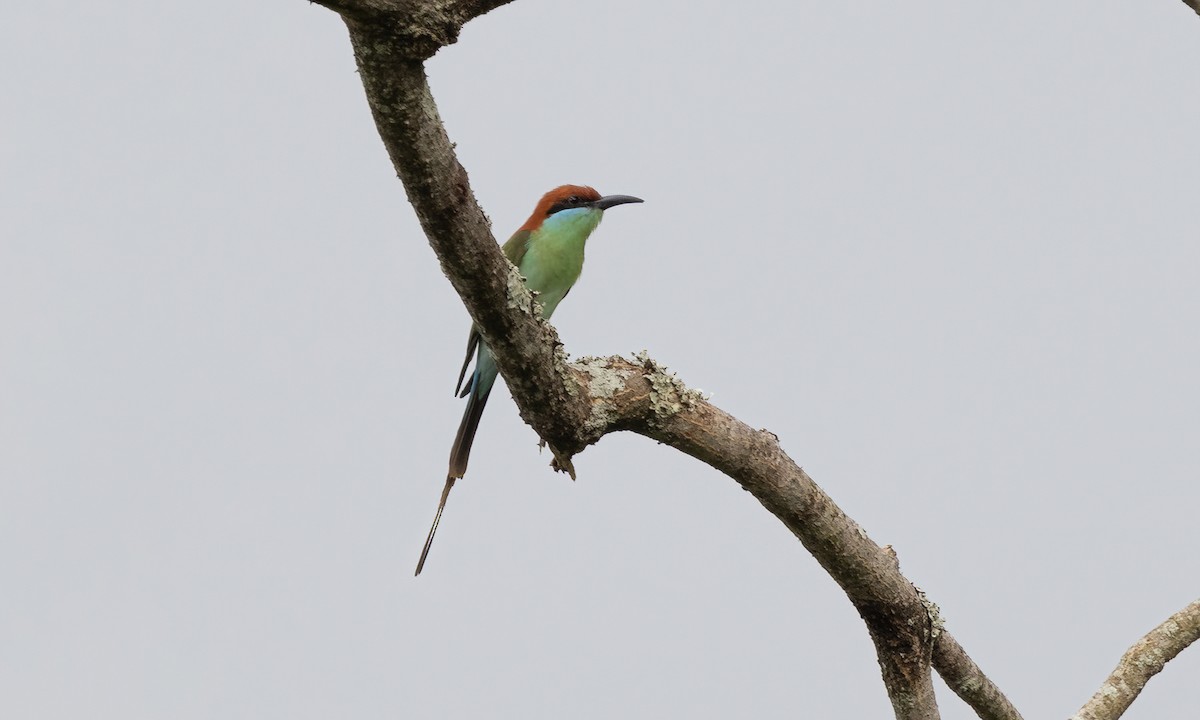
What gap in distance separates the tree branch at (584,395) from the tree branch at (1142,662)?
0.29m

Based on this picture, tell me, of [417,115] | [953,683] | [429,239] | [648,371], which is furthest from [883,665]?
[417,115]

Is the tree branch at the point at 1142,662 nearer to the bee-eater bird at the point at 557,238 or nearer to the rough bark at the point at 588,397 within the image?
the rough bark at the point at 588,397

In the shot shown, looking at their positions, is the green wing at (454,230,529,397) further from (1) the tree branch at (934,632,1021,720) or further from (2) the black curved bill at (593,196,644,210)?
(1) the tree branch at (934,632,1021,720)

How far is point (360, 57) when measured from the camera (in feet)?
5.85

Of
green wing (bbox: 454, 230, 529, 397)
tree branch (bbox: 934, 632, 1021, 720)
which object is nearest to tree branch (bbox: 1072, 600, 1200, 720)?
tree branch (bbox: 934, 632, 1021, 720)

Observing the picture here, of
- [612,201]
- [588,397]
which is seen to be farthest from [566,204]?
[588,397]

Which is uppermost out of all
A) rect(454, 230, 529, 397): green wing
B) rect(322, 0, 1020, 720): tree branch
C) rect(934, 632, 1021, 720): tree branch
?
rect(454, 230, 529, 397): green wing

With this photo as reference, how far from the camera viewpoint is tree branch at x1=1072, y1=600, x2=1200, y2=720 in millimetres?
2699

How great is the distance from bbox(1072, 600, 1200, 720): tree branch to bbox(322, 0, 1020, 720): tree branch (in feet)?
0.95

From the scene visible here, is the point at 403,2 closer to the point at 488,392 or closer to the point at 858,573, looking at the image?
the point at 858,573

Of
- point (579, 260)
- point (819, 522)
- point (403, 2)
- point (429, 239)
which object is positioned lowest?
point (819, 522)

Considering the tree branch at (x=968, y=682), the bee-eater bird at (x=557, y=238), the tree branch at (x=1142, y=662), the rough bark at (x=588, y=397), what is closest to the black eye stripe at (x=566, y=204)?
the bee-eater bird at (x=557, y=238)

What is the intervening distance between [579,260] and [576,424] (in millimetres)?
1763

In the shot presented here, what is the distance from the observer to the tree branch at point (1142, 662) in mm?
2699
